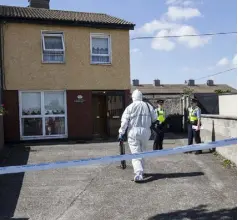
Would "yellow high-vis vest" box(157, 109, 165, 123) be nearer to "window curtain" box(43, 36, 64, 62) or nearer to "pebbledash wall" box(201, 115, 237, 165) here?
"pebbledash wall" box(201, 115, 237, 165)

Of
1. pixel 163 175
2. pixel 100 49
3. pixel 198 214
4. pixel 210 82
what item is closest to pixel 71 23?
pixel 100 49

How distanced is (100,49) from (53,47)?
200 cm

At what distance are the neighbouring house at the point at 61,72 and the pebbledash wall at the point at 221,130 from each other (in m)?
4.83

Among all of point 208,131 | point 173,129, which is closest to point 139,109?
point 208,131

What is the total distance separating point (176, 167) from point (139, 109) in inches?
79.9

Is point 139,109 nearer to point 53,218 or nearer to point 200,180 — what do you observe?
point 200,180

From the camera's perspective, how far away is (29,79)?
13641 mm

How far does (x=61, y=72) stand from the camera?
14.0m

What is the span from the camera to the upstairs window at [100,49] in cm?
1451

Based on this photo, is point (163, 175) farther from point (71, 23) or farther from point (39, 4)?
point (39, 4)

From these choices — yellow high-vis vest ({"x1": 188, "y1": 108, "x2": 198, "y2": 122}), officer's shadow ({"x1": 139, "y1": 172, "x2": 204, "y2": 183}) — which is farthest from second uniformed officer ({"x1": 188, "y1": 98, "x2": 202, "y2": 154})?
officer's shadow ({"x1": 139, "y1": 172, "x2": 204, "y2": 183})

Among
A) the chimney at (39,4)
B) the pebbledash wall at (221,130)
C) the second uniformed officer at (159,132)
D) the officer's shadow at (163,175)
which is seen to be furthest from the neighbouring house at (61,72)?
the officer's shadow at (163,175)

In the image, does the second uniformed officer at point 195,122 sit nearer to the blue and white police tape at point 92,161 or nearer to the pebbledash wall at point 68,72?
the blue and white police tape at point 92,161

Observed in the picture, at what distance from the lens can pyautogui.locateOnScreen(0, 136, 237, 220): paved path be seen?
5125 mm
